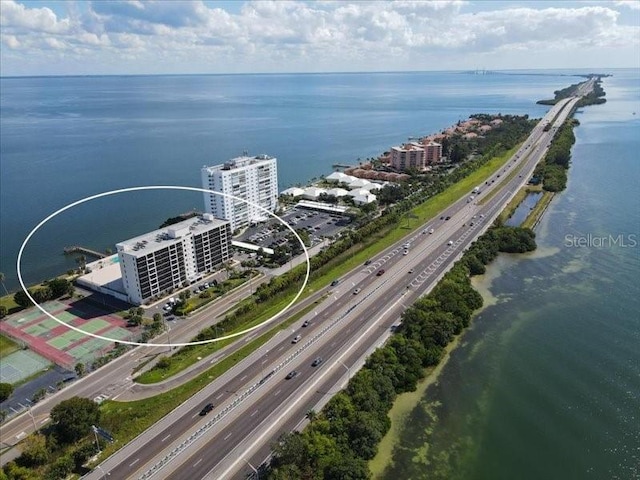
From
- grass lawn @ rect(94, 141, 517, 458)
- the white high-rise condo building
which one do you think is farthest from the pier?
grass lawn @ rect(94, 141, 517, 458)

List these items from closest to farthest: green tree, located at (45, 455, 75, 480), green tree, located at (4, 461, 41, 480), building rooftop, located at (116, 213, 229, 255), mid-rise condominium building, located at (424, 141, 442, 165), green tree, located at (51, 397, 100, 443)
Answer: green tree, located at (4, 461, 41, 480) → green tree, located at (45, 455, 75, 480) → green tree, located at (51, 397, 100, 443) → building rooftop, located at (116, 213, 229, 255) → mid-rise condominium building, located at (424, 141, 442, 165)

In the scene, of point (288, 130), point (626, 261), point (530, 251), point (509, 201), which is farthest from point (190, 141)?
point (626, 261)

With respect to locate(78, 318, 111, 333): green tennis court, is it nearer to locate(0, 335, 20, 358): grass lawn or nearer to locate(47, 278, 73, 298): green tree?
locate(0, 335, 20, 358): grass lawn

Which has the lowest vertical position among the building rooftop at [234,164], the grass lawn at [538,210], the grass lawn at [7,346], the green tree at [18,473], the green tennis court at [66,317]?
the grass lawn at [7,346]

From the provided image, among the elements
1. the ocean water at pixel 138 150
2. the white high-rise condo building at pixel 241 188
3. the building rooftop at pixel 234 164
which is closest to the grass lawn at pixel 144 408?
the white high-rise condo building at pixel 241 188

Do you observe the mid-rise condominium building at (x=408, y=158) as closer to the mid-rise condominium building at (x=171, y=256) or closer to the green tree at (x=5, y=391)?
the mid-rise condominium building at (x=171, y=256)

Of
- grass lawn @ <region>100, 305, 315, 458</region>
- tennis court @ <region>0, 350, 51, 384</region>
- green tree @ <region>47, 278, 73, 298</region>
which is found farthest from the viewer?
green tree @ <region>47, 278, 73, 298</region>

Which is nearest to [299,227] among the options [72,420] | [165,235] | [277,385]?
[165,235]
